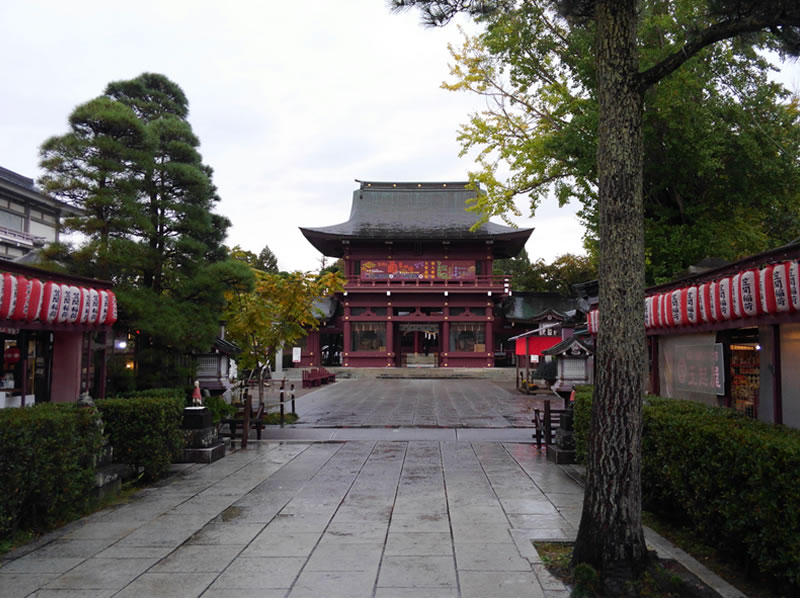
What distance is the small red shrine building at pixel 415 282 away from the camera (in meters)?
38.1

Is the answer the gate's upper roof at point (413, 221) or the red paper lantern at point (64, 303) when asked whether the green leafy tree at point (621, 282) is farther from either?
the gate's upper roof at point (413, 221)

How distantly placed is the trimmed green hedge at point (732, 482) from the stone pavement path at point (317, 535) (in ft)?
3.69

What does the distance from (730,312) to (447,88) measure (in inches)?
535

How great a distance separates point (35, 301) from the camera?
393 inches

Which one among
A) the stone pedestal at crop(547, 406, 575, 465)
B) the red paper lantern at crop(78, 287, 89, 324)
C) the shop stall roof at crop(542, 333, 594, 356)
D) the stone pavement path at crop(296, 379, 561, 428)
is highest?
the red paper lantern at crop(78, 287, 89, 324)

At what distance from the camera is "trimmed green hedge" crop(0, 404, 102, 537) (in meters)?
5.35

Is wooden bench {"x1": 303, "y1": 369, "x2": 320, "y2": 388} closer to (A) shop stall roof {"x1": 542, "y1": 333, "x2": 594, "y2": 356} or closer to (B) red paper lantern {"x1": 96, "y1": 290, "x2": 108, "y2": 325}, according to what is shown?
(A) shop stall roof {"x1": 542, "y1": 333, "x2": 594, "y2": 356}

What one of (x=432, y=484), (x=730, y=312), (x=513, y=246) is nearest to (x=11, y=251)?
(x=432, y=484)

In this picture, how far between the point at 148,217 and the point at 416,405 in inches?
419

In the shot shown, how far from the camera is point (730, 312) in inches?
367

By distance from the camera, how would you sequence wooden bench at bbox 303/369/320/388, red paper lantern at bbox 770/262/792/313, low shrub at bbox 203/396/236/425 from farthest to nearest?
wooden bench at bbox 303/369/320/388, low shrub at bbox 203/396/236/425, red paper lantern at bbox 770/262/792/313

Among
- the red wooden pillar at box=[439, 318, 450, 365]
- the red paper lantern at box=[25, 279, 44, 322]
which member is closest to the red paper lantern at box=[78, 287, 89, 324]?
the red paper lantern at box=[25, 279, 44, 322]

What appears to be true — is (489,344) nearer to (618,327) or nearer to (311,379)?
(311,379)

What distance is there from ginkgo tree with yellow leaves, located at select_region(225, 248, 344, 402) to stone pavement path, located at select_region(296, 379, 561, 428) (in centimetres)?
224
